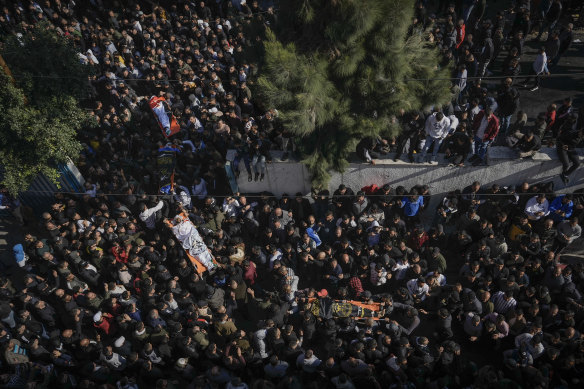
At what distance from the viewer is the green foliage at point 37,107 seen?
877 cm

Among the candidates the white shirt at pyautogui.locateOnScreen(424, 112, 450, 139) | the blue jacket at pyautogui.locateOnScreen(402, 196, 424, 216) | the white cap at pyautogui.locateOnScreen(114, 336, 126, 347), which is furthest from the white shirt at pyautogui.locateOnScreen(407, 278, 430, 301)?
the white cap at pyautogui.locateOnScreen(114, 336, 126, 347)

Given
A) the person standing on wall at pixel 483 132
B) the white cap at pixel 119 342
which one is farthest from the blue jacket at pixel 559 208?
the white cap at pixel 119 342

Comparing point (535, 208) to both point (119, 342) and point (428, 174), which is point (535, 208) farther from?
point (119, 342)

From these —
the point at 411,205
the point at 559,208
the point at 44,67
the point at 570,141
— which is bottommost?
the point at 559,208

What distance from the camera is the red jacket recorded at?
27.9 feet

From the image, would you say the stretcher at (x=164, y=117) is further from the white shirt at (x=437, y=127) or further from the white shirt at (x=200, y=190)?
the white shirt at (x=437, y=127)

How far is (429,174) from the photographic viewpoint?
9570 millimetres

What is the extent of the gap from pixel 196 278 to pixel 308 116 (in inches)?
151

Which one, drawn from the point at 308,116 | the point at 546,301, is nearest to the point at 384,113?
the point at 308,116

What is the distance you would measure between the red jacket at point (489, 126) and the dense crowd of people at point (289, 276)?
79mm

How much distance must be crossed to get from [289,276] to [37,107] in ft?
23.4

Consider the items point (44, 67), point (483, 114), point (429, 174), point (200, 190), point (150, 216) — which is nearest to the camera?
point (483, 114)

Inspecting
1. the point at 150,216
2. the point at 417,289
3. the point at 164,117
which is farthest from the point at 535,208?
the point at 164,117

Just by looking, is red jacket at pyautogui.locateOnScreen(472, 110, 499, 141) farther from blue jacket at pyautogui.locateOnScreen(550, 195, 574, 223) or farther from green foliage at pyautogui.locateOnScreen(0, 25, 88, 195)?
green foliage at pyautogui.locateOnScreen(0, 25, 88, 195)
